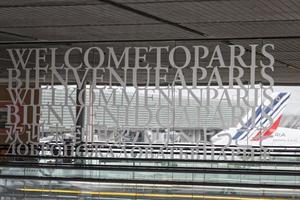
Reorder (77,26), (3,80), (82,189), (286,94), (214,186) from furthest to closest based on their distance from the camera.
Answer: (286,94) → (3,80) → (77,26) → (82,189) → (214,186)

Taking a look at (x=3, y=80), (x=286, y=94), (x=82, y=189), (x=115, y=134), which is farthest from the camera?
(x=286, y=94)

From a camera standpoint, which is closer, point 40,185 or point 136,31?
point 40,185

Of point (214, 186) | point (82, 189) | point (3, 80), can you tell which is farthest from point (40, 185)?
point (3, 80)

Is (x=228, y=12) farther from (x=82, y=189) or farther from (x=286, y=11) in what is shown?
(x=82, y=189)

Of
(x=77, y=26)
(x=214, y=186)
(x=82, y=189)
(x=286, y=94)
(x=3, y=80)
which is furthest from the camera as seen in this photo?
(x=286, y=94)

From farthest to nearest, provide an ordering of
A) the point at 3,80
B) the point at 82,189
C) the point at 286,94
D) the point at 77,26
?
the point at 286,94 < the point at 3,80 < the point at 77,26 < the point at 82,189

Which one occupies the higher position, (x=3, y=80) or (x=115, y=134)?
(x=3, y=80)

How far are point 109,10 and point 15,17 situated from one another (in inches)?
47.4

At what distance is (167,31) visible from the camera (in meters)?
8.12

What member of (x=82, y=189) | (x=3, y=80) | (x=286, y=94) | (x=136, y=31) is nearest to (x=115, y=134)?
(x=136, y=31)

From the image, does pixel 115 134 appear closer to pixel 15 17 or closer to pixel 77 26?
pixel 77 26

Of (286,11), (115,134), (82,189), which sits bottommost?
(82,189)

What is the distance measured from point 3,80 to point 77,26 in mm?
10306

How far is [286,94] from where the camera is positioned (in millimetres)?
23297
